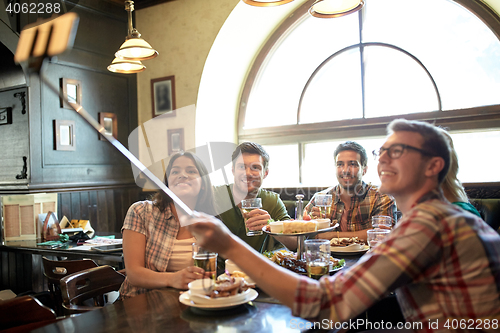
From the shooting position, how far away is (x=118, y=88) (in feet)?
16.7

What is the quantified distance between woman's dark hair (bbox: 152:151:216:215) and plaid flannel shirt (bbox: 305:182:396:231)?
0.85 meters

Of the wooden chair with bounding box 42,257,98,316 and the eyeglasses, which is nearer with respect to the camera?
the eyeglasses

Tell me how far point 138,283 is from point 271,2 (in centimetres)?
167

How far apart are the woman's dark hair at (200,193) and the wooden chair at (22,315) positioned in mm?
760

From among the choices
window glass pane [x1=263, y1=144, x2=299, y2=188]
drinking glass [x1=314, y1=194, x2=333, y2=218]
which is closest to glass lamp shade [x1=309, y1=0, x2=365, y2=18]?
drinking glass [x1=314, y1=194, x2=333, y2=218]

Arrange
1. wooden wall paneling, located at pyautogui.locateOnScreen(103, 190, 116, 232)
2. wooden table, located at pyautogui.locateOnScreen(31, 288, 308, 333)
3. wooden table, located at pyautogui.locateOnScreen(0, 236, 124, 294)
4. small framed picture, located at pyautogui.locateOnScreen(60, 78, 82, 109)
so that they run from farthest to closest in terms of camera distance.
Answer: wooden wall paneling, located at pyautogui.locateOnScreen(103, 190, 116, 232) < small framed picture, located at pyautogui.locateOnScreen(60, 78, 82, 109) < wooden table, located at pyautogui.locateOnScreen(0, 236, 124, 294) < wooden table, located at pyautogui.locateOnScreen(31, 288, 308, 333)

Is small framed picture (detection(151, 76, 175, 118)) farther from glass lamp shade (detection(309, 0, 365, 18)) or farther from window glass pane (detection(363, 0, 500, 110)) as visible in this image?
glass lamp shade (detection(309, 0, 365, 18))

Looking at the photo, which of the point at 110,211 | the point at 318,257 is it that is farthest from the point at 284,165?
the point at 318,257

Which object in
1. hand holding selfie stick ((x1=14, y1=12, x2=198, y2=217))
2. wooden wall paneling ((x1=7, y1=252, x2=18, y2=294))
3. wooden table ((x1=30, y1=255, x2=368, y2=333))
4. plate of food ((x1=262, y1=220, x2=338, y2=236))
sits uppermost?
hand holding selfie stick ((x1=14, y1=12, x2=198, y2=217))

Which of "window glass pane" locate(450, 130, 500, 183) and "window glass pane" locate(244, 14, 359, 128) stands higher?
"window glass pane" locate(244, 14, 359, 128)

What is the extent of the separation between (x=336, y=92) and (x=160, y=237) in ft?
10.5

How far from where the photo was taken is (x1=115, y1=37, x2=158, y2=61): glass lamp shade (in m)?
3.18

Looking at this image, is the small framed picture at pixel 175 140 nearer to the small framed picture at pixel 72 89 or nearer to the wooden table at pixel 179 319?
the small framed picture at pixel 72 89

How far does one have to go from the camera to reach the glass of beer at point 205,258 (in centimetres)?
150
